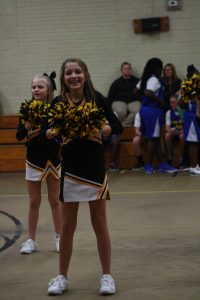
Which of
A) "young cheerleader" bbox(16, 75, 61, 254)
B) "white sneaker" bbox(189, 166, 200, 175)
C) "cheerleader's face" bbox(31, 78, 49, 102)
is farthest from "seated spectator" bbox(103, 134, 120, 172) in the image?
"cheerleader's face" bbox(31, 78, 49, 102)

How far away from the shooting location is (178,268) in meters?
4.30

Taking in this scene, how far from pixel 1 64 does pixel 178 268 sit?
8661 millimetres

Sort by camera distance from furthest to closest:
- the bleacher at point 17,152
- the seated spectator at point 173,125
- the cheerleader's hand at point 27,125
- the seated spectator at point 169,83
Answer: the bleacher at point 17,152
the seated spectator at point 169,83
the seated spectator at point 173,125
the cheerleader's hand at point 27,125

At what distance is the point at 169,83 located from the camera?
10492mm

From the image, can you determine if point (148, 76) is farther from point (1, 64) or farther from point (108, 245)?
point (108, 245)

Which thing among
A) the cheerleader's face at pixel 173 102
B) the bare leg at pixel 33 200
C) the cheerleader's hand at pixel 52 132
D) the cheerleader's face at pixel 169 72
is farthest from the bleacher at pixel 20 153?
the cheerleader's hand at pixel 52 132

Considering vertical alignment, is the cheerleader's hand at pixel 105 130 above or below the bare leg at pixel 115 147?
above

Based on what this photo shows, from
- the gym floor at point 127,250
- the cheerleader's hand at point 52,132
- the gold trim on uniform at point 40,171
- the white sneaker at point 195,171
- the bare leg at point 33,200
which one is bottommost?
the white sneaker at point 195,171

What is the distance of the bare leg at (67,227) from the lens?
12.3 feet

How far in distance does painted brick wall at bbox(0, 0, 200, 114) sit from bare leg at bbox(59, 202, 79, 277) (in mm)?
8167

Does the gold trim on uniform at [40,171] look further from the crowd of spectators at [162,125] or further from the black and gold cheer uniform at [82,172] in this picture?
the crowd of spectators at [162,125]

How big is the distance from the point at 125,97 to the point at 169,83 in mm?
928

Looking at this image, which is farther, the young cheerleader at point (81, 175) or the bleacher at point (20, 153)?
the bleacher at point (20, 153)

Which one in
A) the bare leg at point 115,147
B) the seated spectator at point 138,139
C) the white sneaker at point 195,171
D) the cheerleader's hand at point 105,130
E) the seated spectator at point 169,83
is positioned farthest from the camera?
the seated spectator at point 169,83
